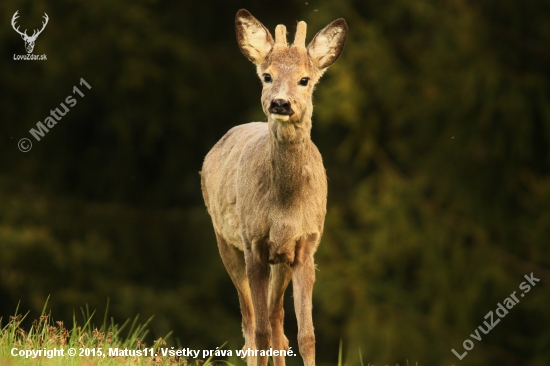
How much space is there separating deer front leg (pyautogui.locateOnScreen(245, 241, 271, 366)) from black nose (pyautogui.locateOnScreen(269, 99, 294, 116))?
1168 mm

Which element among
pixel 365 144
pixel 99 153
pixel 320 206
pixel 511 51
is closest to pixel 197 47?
pixel 99 153

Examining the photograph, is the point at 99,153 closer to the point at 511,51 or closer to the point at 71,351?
the point at 511,51

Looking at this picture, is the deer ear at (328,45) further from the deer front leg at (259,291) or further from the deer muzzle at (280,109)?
the deer front leg at (259,291)

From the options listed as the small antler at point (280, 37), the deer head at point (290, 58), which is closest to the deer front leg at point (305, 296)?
the deer head at point (290, 58)

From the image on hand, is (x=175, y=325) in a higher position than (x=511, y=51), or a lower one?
lower

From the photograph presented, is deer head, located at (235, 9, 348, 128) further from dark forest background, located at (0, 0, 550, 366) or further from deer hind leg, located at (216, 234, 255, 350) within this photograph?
dark forest background, located at (0, 0, 550, 366)

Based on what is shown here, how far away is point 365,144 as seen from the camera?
20.5 metres

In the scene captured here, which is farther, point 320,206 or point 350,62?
point 350,62

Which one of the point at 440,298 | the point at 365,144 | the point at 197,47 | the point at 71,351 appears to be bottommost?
the point at 71,351

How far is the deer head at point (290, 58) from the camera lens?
7316mm

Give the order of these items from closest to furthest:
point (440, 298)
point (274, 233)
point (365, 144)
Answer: point (274, 233) < point (440, 298) < point (365, 144)

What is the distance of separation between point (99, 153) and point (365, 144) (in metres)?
6.89

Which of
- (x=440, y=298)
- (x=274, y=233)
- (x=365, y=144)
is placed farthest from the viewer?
(x=365, y=144)

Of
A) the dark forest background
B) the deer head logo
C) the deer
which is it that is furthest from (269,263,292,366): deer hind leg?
the deer head logo
